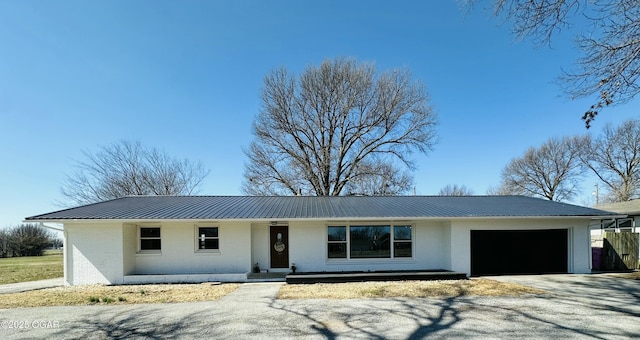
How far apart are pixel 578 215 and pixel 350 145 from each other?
15722mm

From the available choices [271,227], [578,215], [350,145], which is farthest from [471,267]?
[350,145]

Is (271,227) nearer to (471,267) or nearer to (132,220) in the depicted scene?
(132,220)

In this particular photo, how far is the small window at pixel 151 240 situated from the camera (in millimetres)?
13000

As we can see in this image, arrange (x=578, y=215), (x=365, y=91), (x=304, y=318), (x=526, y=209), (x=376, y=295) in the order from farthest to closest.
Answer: (x=365, y=91) < (x=526, y=209) < (x=578, y=215) < (x=376, y=295) < (x=304, y=318)

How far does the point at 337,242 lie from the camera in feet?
43.7

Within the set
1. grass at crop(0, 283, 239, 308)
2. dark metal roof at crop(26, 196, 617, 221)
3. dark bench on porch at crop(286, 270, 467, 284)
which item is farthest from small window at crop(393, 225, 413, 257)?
grass at crop(0, 283, 239, 308)

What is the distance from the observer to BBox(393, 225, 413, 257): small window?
44.3 ft

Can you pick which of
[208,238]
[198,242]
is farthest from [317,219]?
[198,242]

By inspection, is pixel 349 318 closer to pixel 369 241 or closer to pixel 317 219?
pixel 317 219

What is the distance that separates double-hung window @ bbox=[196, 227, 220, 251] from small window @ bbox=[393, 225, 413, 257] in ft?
22.4

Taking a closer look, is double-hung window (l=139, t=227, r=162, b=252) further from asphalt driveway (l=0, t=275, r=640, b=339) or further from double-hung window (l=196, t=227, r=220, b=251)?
asphalt driveway (l=0, t=275, r=640, b=339)

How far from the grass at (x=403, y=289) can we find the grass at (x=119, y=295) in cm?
217

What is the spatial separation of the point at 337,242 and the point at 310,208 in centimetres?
177

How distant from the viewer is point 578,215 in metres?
Answer: 12.7
